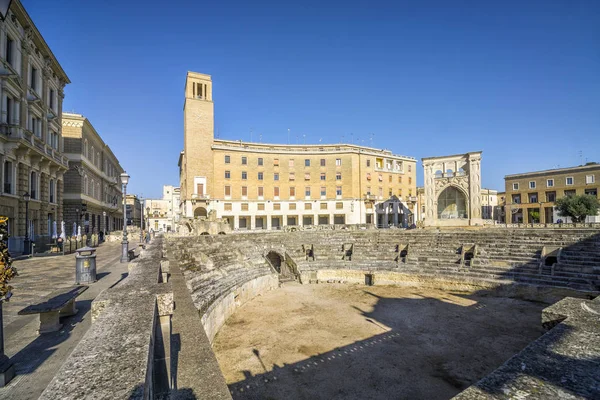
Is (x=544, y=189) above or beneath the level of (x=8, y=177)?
above

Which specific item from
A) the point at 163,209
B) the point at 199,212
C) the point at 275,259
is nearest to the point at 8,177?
the point at 275,259

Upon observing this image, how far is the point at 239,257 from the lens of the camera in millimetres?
20969

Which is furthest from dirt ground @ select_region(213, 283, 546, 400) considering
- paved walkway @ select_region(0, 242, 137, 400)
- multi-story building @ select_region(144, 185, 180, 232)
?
multi-story building @ select_region(144, 185, 180, 232)

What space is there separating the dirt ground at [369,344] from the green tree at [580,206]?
1438 inches

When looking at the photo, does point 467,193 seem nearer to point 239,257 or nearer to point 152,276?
point 239,257

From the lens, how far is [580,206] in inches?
1598

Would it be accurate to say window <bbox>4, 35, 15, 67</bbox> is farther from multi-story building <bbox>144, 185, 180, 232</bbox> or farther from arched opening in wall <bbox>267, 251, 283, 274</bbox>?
multi-story building <bbox>144, 185, 180, 232</bbox>

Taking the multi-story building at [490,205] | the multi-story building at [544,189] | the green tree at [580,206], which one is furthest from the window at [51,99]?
the multi-story building at [490,205]

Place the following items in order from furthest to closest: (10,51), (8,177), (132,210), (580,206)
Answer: (132,210), (580,206), (10,51), (8,177)

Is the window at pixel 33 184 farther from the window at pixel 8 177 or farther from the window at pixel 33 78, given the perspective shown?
the window at pixel 33 78

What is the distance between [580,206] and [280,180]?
4287 centimetres

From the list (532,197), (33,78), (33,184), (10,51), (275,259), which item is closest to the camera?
(10,51)

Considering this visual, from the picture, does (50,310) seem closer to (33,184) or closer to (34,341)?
(34,341)

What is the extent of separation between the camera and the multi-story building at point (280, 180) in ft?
148
